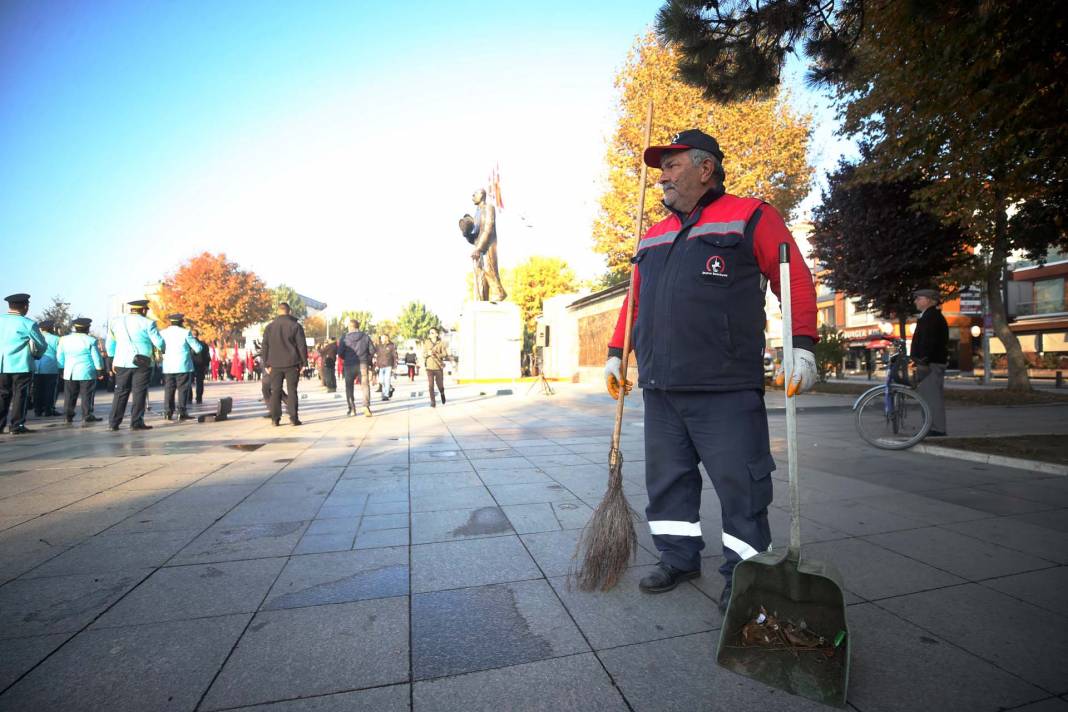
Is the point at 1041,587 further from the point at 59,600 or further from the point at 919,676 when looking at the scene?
the point at 59,600

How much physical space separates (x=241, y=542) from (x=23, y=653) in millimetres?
1248

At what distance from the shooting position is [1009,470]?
16.5 feet

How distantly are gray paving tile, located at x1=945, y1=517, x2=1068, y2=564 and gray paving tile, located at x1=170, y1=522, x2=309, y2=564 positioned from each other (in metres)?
4.03

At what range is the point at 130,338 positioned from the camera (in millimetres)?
9219

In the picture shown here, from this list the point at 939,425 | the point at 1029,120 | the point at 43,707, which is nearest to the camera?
the point at 43,707

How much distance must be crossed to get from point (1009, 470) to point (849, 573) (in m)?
3.61

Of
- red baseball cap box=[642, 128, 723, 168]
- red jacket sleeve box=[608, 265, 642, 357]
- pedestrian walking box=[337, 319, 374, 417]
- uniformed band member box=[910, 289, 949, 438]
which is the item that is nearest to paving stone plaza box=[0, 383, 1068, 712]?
red jacket sleeve box=[608, 265, 642, 357]

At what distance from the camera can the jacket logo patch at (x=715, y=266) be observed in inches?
94.8

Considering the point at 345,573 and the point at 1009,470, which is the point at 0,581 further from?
the point at 1009,470

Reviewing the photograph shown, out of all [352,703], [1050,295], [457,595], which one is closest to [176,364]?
[457,595]

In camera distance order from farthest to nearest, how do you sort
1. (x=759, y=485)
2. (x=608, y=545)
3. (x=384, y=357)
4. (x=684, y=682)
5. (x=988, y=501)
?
(x=384, y=357), (x=988, y=501), (x=608, y=545), (x=759, y=485), (x=684, y=682)

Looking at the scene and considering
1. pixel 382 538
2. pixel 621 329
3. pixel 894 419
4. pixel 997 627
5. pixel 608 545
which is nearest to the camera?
pixel 997 627

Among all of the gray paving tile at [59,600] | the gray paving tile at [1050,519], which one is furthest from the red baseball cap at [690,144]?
the gray paving tile at [59,600]

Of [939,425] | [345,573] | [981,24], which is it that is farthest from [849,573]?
[939,425]
